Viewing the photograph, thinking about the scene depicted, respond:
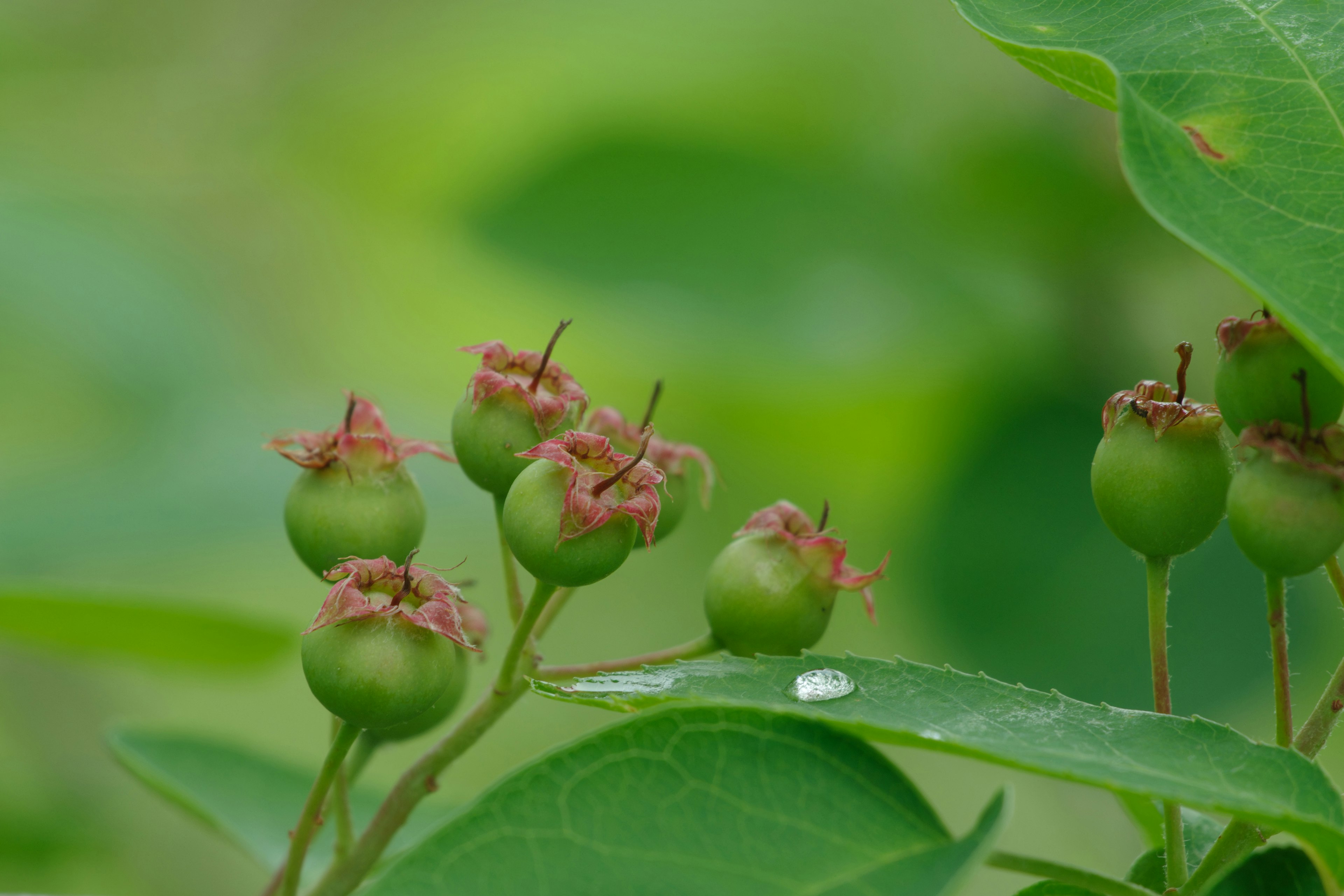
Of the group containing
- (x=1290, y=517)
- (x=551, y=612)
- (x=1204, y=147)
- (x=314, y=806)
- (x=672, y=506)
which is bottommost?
(x=314, y=806)

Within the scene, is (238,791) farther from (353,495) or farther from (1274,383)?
(1274,383)

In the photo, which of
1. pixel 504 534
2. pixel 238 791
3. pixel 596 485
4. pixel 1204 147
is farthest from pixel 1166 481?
pixel 238 791

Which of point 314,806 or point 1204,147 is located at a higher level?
point 1204,147

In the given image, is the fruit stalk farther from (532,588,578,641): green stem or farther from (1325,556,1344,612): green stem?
(532,588,578,641): green stem

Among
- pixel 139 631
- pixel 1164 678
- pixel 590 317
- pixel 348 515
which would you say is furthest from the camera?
pixel 590 317

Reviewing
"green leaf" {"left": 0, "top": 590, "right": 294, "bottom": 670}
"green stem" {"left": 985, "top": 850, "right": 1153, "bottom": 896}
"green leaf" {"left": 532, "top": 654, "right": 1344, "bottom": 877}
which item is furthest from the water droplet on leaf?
"green leaf" {"left": 0, "top": 590, "right": 294, "bottom": 670}

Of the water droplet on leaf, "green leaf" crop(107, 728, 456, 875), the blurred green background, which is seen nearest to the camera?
the water droplet on leaf

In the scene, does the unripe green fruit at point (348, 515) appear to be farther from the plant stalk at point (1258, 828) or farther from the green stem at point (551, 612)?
the plant stalk at point (1258, 828)
